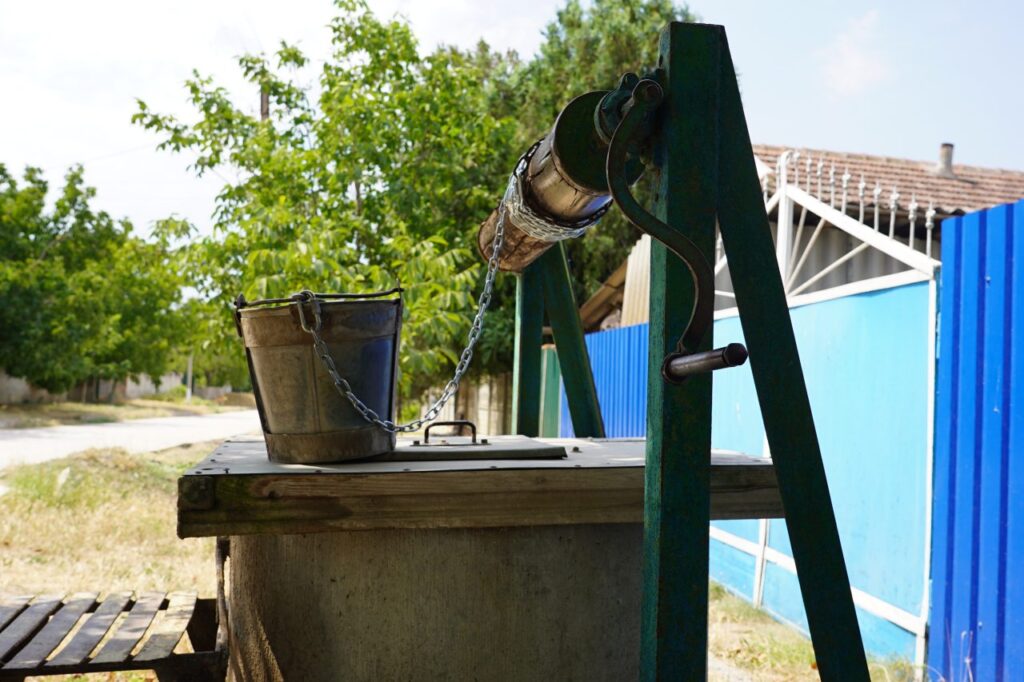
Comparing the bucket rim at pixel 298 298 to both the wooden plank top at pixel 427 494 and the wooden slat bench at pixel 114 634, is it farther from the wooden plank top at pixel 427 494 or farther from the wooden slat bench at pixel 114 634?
the wooden slat bench at pixel 114 634

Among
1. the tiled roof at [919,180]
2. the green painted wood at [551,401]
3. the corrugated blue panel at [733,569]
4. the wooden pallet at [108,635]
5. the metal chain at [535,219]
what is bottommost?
the corrugated blue panel at [733,569]

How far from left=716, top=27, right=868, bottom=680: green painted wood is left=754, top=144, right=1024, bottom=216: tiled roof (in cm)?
802

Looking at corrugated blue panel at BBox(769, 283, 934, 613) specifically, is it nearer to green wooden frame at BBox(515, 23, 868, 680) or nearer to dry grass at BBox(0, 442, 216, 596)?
green wooden frame at BBox(515, 23, 868, 680)

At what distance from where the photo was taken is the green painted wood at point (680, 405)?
187cm

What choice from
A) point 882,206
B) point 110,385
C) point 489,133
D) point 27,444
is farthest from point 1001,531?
point 110,385

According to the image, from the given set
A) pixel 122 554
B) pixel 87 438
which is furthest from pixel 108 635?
pixel 87 438

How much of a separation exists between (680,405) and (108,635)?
7.77 feet

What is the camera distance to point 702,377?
1914mm

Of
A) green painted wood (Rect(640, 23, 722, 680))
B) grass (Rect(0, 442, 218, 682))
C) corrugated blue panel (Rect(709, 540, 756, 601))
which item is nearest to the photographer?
green painted wood (Rect(640, 23, 722, 680))

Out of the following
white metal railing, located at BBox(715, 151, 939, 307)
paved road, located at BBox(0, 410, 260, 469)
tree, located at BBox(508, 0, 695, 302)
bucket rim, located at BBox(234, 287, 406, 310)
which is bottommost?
paved road, located at BBox(0, 410, 260, 469)

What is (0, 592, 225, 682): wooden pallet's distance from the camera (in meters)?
2.76

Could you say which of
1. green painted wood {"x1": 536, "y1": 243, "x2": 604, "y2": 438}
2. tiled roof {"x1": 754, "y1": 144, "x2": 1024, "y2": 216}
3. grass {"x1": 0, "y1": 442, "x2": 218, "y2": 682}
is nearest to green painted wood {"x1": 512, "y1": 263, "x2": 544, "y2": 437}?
green painted wood {"x1": 536, "y1": 243, "x2": 604, "y2": 438}

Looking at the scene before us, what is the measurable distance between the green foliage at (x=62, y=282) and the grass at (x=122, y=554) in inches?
580

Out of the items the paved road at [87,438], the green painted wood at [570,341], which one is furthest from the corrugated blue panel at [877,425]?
the paved road at [87,438]
